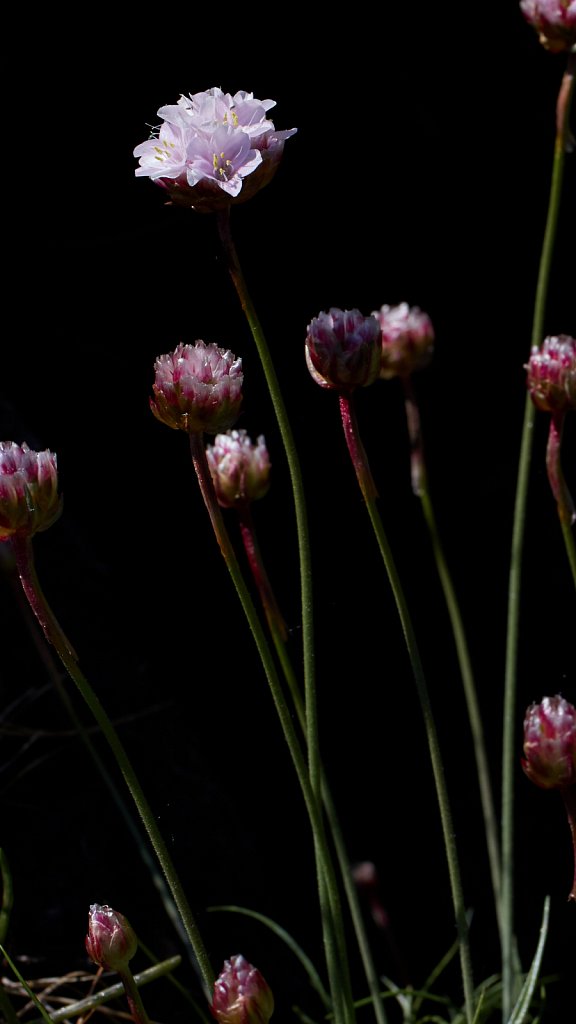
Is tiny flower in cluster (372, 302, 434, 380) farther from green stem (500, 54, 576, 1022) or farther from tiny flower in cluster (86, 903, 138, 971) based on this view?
tiny flower in cluster (86, 903, 138, 971)

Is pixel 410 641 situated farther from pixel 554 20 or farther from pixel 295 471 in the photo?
pixel 554 20

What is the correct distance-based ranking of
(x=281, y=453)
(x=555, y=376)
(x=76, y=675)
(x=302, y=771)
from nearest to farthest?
(x=76, y=675) → (x=302, y=771) → (x=555, y=376) → (x=281, y=453)

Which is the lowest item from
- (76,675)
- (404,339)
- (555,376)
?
(76,675)

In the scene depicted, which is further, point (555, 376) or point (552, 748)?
point (555, 376)

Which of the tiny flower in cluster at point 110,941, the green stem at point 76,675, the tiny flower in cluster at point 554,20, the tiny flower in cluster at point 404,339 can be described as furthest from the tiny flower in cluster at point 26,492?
the tiny flower in cluster at point 554,20

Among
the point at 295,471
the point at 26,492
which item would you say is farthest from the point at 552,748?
the point at 26,492

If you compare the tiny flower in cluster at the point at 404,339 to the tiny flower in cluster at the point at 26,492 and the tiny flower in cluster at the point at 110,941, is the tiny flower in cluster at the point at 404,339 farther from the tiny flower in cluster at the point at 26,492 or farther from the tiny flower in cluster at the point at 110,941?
the tiny flower in cluster at the point at 110,941

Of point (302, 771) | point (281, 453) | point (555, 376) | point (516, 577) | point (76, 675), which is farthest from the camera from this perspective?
point (281, 453)
